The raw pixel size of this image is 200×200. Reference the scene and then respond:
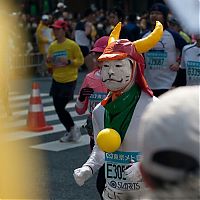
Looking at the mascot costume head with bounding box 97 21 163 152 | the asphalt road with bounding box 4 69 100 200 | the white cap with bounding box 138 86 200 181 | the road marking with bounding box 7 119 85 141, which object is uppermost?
the white cap with bounding box 138 86 200 181

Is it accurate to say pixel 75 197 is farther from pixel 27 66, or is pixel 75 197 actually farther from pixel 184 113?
pixel 27 66

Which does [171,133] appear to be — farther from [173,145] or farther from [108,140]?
[108,140]

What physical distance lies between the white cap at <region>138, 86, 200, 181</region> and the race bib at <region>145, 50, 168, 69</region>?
563 centimetres

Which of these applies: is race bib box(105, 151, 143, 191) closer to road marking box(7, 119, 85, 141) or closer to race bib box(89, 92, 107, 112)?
race bib box(89, 92, 107, 112)

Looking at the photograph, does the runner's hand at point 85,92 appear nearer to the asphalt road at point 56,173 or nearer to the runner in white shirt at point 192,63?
the asphalt road at point 56,173

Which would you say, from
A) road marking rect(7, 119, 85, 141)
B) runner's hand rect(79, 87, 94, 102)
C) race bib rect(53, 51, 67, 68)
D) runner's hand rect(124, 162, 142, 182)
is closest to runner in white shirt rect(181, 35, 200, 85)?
runner's hand rect(79, 87, 94, 102)

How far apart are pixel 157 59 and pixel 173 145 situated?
18.9 feet

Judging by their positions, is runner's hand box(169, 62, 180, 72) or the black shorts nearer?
runner's hand box(169, 62, 180, 72)

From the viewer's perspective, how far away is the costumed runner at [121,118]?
147 inches

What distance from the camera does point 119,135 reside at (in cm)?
372

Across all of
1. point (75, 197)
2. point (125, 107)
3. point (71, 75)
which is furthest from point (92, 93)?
point (71, 75)

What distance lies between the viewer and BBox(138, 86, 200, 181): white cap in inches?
63.4

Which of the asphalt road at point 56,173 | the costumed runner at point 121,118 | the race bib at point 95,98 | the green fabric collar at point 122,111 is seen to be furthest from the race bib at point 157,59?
the green fabric collar at point 122,111

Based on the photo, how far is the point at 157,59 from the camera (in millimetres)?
7312
